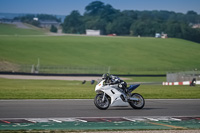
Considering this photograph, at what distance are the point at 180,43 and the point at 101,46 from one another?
21.5m

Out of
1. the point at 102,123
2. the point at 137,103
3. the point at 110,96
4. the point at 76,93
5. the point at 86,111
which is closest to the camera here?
the point at 102,123

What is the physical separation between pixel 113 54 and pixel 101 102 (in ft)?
293

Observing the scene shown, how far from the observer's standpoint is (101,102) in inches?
638

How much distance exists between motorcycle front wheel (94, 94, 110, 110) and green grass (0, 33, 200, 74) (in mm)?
57780

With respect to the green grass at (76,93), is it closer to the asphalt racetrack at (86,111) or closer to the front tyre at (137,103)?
the asphalt racetrack at (86,111)

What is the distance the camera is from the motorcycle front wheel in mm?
16078

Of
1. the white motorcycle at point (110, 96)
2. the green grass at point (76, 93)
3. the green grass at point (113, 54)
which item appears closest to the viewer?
the white motorcycle at point (110, 96)

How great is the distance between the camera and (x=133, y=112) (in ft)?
51.4

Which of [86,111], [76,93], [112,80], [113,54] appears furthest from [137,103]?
[113,54]

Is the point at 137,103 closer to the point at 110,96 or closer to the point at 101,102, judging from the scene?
the point at 110,96

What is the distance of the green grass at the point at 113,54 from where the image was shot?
281 ft

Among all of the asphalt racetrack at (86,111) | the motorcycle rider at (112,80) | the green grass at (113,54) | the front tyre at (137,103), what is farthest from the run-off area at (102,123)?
the green grass at (113,54)

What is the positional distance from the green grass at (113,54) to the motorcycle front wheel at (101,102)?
2275 inches

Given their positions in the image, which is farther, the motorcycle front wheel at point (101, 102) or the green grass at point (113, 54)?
the green grass at point (113, 54)
